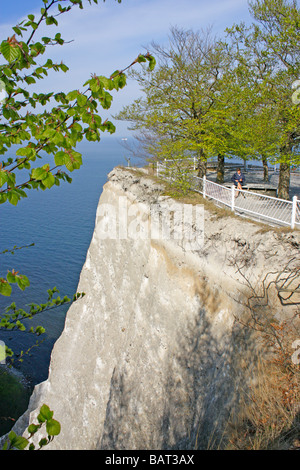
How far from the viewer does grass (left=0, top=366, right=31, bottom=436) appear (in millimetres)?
21984

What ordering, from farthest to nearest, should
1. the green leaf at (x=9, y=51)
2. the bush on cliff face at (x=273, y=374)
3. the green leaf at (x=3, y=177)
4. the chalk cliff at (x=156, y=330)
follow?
the chalk cliff at (x=156, y=330)
the bush on cliff face at (x=273, y=374)
the green leaf at (x=9, y=51)
the green leaf at (x=3, y=177)

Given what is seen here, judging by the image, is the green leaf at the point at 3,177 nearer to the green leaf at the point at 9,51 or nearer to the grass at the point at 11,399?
the green leaf at the point at 9,51

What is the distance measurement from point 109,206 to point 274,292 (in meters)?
12.9

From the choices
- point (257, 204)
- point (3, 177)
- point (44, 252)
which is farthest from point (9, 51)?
point (44, 252)

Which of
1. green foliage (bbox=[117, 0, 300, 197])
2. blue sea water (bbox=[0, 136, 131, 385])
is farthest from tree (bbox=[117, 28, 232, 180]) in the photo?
blue sea water (bbox=[0, 136, 131, 385])

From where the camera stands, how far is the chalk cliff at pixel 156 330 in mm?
10039

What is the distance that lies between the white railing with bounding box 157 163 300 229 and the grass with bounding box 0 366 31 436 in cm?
1880

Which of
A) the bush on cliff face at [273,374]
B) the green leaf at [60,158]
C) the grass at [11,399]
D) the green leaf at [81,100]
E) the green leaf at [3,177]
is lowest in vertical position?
the grass at [11,399]

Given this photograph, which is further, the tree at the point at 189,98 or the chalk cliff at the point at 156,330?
the tree at the point at 189,98

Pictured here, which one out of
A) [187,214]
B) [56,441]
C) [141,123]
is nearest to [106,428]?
[56,441]

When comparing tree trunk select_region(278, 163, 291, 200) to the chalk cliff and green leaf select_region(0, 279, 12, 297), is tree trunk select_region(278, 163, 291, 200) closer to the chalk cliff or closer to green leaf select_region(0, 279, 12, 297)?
the chalk cliff

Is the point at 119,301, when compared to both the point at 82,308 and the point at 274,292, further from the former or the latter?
the point at 274,292

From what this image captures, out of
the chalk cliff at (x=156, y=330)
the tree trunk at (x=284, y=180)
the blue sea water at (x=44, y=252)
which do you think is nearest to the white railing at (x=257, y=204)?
the chalk cliff at (x=156, y=330)

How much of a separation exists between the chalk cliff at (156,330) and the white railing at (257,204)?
94 cm
